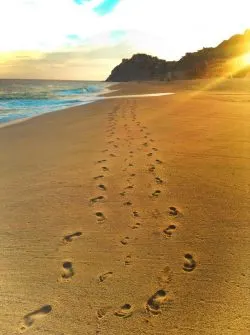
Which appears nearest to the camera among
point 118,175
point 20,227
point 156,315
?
point 156,315

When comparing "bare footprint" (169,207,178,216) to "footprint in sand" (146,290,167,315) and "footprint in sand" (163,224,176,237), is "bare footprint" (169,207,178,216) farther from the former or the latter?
"footprint in sand" (146,290,167,315)

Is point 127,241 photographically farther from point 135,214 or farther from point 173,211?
point 173,211

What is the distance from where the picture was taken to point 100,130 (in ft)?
32.9


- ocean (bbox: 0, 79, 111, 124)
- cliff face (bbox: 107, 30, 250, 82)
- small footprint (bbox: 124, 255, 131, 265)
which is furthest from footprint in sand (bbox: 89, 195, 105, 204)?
cliff face (bbox: 107, 30, 250, 82)

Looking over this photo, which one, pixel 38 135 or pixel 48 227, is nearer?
pixel 48 227

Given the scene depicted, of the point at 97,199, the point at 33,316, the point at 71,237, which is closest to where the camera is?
the point at 33,316

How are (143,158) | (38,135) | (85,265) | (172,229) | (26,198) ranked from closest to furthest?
(85,265), (172,229), (26,198), (143,158), (38,135)

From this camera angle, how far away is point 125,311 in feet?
8.79

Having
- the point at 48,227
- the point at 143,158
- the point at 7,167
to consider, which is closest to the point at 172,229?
the point at 48,227

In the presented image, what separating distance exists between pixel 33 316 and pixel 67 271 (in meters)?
0.58

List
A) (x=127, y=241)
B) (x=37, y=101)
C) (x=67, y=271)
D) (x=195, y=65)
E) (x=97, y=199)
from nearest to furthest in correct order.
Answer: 1. (x=67, y=271)
2. (x=127, y=241)
3. (x=97, y=199)
4. (x=37, y=101)
5. (x=195, y=65)

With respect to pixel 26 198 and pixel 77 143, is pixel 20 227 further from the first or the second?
pixel 77 143

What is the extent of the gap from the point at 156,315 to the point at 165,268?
0.58m

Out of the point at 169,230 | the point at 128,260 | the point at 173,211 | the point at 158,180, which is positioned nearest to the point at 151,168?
the point at 158,180
